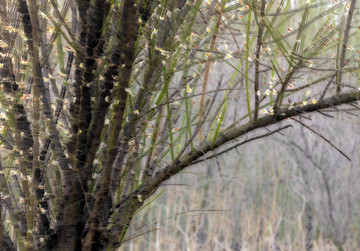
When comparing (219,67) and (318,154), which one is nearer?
(318,154)

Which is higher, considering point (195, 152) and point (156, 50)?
point (156, 50)

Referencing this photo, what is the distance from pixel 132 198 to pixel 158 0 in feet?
3.28

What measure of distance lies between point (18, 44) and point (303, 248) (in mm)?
8162

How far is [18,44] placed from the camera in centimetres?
222

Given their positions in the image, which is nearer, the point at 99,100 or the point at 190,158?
the point at 99,100

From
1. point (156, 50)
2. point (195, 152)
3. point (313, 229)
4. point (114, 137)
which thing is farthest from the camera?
point (313, 229)

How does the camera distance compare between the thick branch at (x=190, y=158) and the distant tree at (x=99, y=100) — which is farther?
the thick branch at (x=190, y=158)

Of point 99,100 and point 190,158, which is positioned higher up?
point 99,100

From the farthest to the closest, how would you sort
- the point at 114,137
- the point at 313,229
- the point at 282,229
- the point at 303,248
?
1. the point at 282,229
2. the point at 313,229
3. the point at 303,248
4. the point at 114,137

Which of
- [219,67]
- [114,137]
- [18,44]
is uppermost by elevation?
[219,67]

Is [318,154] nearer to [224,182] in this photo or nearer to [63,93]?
[224,182]

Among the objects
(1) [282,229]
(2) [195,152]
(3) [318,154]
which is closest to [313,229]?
(1) [282,229]

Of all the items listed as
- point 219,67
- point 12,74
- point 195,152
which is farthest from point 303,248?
point 12,74

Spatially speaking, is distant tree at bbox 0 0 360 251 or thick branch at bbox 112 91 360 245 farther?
thick branch at bbox 112 91 360 245
